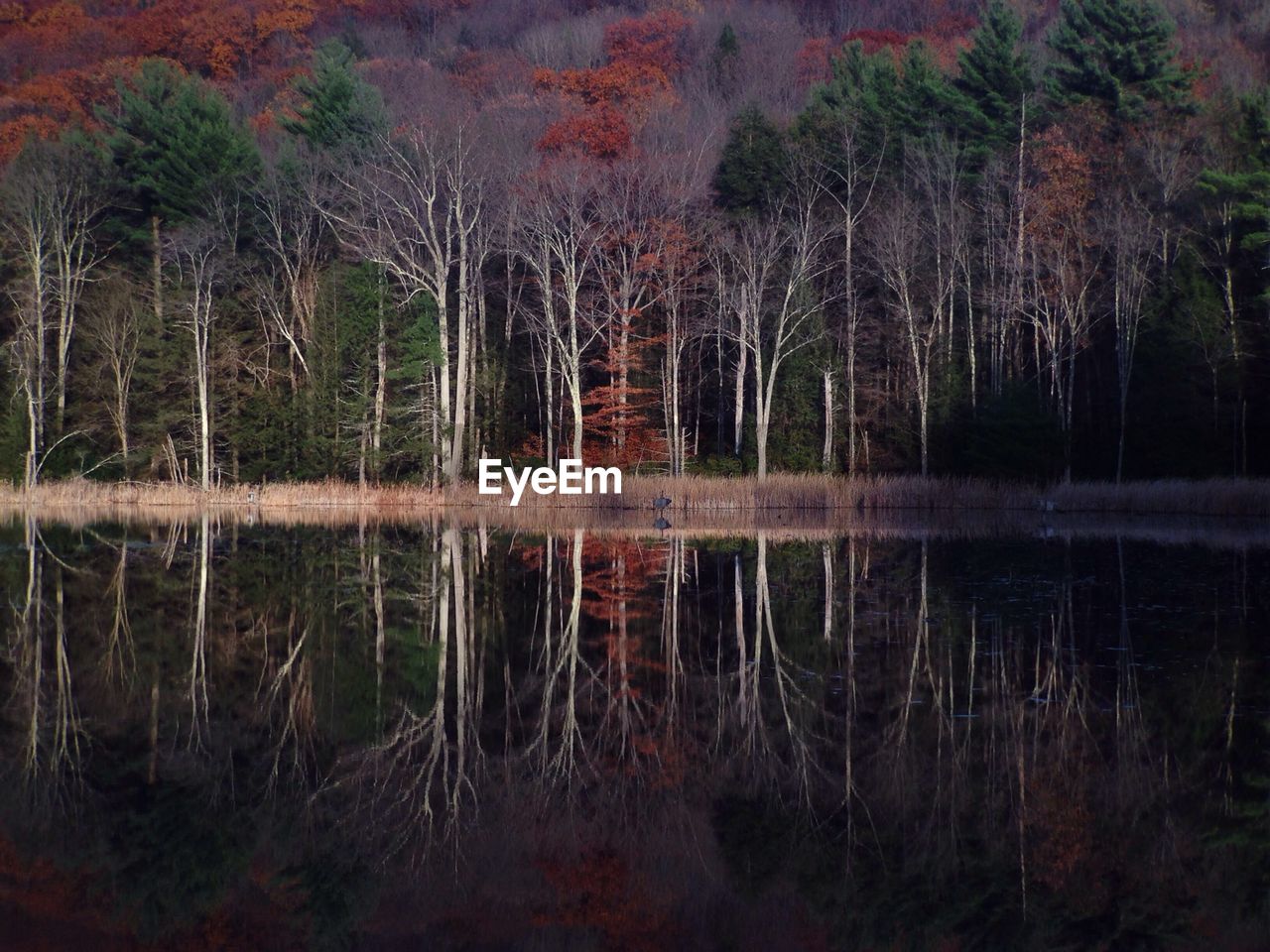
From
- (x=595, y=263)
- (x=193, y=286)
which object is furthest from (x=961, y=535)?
(x=193, y=286)

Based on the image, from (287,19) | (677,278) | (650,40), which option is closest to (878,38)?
(650,40)

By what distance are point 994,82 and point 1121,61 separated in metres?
4.07

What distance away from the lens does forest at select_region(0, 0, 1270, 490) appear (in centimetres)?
3831

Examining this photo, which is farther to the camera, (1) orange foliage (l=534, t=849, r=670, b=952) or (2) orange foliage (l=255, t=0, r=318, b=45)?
(2) orange foliage (l=255, t=0, r=318, b=45)

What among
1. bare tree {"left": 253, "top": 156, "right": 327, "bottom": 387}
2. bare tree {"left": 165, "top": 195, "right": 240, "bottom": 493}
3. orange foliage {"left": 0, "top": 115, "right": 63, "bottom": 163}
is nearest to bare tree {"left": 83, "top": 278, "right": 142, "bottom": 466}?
bare tree {"left": 165, "top": 195, "right": 240, "bottom": 493}

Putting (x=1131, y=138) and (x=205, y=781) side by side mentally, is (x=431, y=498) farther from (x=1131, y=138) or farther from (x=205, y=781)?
(x=205, y=781)

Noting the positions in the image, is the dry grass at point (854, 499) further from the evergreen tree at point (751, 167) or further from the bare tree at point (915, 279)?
the evergreen tree at point (751, 167)

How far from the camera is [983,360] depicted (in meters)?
44.0

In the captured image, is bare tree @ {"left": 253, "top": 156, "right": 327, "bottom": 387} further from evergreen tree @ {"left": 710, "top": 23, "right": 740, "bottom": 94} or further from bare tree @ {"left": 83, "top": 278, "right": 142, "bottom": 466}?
evergreen tree @ {"left": 710, "top": 23, "right": 740, "bottom": 94}

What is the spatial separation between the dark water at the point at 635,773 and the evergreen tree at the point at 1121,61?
98.2ft

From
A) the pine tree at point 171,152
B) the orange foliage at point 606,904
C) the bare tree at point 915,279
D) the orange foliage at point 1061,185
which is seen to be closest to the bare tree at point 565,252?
the bare tree at point 915,279

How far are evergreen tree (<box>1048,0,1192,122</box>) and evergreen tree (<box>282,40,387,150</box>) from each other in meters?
22.2

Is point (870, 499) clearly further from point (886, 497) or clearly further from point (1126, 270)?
point (1126, 270)

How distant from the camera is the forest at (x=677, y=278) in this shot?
38.3 meters
